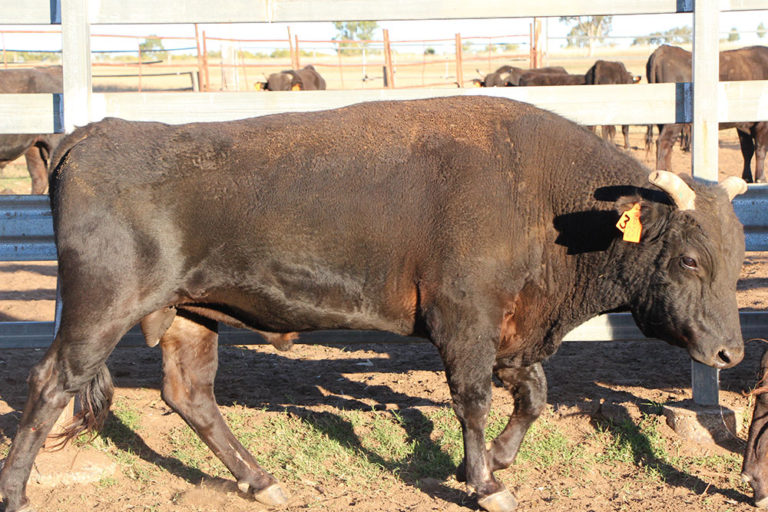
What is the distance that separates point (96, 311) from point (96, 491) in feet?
3.35

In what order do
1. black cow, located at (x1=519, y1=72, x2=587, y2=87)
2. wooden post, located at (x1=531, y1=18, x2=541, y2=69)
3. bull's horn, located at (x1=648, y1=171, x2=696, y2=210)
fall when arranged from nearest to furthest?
bull's horn, located at (x1=648, y1=171, x2=696, y2=210), black cow, located at (x1=519, y1=72, x2=587, y2=87), wooden post, located at (x1=531, y1=18, x2=541, y2=69)

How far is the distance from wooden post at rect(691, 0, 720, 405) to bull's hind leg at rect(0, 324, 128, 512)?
129 inches

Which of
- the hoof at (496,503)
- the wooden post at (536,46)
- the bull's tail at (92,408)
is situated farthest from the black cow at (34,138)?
the wooden post at (536,46)

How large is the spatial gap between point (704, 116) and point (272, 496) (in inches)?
127

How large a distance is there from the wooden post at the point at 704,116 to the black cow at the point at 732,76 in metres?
8.42

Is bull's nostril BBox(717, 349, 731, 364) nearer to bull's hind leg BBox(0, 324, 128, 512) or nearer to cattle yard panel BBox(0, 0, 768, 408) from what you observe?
cattle yard panel BBox(0, 0, 768, 408)

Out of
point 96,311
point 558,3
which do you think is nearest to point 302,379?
point 96,311

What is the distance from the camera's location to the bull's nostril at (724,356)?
12.9ft

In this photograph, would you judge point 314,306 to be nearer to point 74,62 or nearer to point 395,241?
point 395,241

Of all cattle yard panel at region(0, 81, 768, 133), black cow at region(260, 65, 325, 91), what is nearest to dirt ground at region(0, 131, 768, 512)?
cattle yard panel at region(0, 81, 768, 133)

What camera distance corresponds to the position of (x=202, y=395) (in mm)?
4621

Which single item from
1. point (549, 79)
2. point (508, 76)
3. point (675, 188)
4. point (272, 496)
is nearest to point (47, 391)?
point (272, 496)

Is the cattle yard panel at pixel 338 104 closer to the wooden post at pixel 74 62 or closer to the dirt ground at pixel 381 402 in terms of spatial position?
the wooden post at pixel 74 62

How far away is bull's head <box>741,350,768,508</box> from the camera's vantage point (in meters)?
4.03
